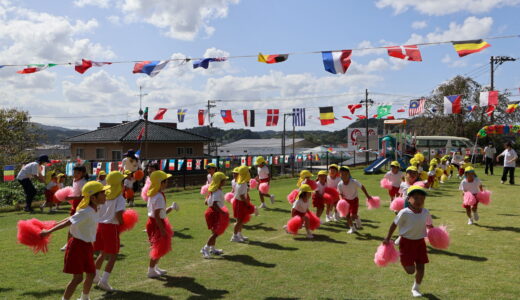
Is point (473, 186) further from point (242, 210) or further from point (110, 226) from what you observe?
point (110, 226)

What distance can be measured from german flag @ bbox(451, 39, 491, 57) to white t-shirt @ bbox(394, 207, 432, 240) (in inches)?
245

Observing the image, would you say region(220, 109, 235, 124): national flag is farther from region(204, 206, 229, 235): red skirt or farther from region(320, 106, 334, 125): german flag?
region(204, 206, 229, 235): red skirt

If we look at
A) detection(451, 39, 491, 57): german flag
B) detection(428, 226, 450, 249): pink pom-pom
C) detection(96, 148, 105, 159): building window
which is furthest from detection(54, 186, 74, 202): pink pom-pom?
detection(96, 148, 105, 159): building window

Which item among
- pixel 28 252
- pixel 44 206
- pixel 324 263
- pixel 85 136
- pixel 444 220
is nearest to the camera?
pixel 324 263

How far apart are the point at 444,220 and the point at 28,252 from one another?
9989 millimetres

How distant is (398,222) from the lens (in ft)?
18.9

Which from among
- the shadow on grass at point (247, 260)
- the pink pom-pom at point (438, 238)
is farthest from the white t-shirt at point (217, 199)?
the pink pom-pom at point (438, 238)

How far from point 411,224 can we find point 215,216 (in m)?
3.54

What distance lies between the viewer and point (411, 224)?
5.68 metres

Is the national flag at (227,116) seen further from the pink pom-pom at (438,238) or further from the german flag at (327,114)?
the pink pom-pom at (438,238)

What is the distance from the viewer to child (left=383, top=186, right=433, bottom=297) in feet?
18.4

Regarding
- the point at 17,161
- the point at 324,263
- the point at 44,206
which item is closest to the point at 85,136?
the point at 17,161

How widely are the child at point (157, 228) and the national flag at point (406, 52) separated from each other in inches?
305

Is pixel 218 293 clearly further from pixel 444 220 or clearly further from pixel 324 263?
pixel 444 220
